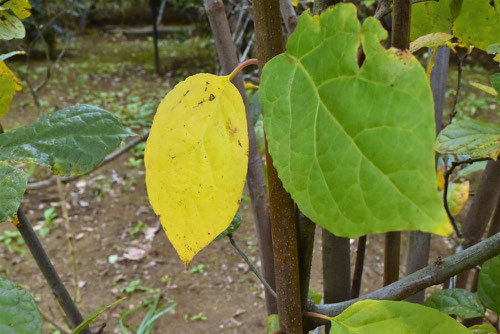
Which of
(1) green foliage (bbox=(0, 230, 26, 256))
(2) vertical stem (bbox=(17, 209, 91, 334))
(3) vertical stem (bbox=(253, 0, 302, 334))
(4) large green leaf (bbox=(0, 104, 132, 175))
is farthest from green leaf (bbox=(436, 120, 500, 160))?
(1) green foliage (bbox=(0, 230, 26, 256))

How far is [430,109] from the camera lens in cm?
18

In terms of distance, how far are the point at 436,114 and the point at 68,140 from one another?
58 centimetres

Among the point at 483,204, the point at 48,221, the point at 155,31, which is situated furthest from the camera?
the point at 155,31

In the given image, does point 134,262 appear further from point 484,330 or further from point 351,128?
point 351,128

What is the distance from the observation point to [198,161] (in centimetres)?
28

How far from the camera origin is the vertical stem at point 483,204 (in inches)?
26.4

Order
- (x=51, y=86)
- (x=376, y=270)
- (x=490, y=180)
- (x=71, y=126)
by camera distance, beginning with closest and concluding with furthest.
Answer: (x=71, y=126) < (x=490, y=180) < (x=376, y=270) < (x=51, y=86)

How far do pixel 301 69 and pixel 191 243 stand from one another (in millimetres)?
128

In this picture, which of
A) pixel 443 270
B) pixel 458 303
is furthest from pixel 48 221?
pixel 443 270

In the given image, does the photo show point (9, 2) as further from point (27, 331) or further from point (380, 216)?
point (380, 216)

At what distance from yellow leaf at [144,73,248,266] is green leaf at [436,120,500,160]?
0.24 m

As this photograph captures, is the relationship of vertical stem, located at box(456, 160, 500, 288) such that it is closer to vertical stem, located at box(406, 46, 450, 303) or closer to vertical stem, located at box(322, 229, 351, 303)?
vertical stem, located at box(406, 46, 450, 303)

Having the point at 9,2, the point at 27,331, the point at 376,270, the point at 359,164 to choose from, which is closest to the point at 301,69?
the point at 359,164

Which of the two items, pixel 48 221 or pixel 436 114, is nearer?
pixel 436 114
